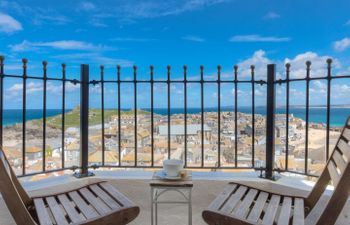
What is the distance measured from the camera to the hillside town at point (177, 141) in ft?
8.41

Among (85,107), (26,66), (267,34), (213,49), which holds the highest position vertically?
(267,34)

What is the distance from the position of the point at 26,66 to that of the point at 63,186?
3.71ft

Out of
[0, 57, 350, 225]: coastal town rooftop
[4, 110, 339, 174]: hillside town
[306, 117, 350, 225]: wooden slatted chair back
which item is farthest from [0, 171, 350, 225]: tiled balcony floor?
[306, 117, 350, 225]: wooden slatted chair back

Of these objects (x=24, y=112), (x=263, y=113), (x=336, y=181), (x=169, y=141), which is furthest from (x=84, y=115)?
(x=336, y=181)

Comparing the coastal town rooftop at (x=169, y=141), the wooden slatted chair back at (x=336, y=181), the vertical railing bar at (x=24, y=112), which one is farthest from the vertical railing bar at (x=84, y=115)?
the wooden slatted chair back at (x=336, y=181)

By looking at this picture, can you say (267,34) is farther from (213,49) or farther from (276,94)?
(276,94)

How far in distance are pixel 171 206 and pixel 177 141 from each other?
2.19 ft

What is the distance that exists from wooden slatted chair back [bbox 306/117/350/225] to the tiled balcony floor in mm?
494

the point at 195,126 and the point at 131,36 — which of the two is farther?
the point at 131,36

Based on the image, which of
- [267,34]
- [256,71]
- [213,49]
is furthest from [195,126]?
[267,34]

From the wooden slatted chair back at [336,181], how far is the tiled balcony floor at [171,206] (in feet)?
1.62

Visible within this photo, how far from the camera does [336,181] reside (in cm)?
148

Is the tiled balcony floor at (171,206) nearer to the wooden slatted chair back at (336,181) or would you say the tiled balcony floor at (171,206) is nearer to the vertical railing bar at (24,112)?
the vertical railing bar at (24,112)

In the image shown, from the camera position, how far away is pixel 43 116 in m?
2.46
